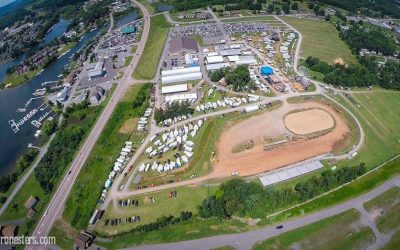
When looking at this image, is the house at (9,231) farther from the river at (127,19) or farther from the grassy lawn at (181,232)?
the river at (127,19)

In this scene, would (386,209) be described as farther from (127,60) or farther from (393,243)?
A: (127,60)

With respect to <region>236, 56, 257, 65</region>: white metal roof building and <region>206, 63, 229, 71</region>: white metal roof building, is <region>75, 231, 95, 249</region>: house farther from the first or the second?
<region>236, 56, 257, 65</region>: white metal roof building

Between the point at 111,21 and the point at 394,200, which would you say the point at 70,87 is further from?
the point at 394,200

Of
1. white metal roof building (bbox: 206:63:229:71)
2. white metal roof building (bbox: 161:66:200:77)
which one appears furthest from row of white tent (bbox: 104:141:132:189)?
white metal roof building (bbox: 206:63:229:71)

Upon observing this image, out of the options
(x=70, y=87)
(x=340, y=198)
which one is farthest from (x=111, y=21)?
(x=340, y=198)

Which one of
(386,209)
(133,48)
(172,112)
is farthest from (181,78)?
(386,209)
